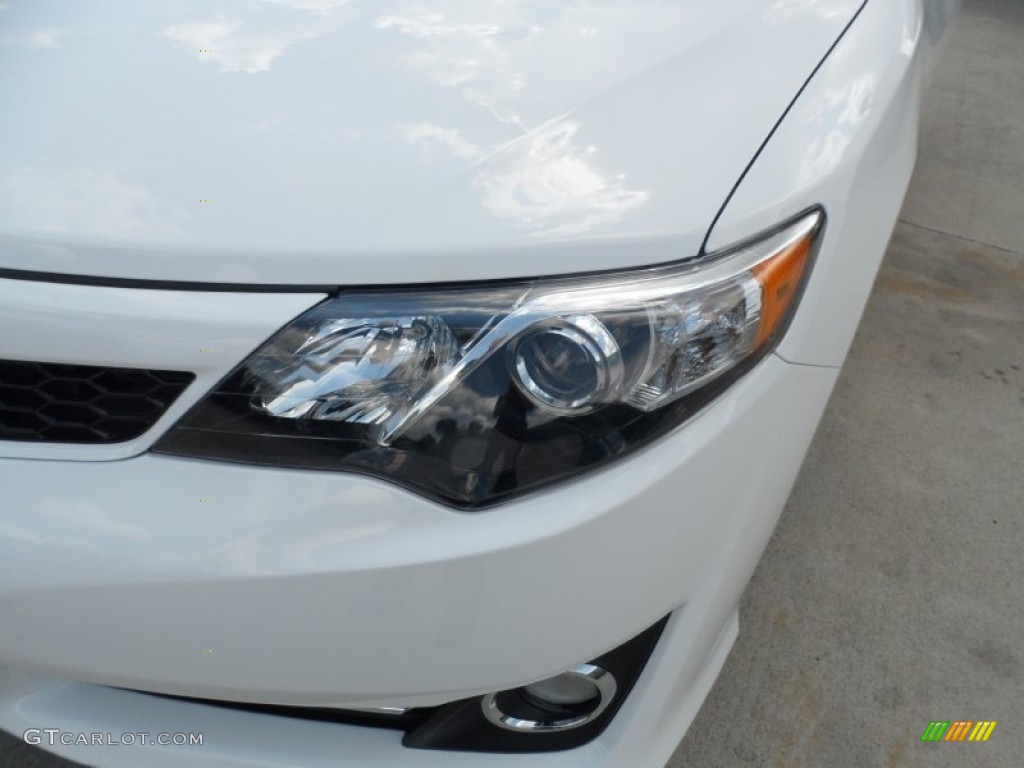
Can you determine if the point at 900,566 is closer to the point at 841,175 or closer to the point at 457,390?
the point at 841,175

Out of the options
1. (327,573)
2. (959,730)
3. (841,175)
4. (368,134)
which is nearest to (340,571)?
(327,573)

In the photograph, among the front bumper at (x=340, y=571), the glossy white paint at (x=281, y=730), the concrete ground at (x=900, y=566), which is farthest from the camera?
the concrete ground at (x=900, y=566)

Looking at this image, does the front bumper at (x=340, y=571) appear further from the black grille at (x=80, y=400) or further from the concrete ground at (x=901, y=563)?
the concrete ground at (x=901, y=563)

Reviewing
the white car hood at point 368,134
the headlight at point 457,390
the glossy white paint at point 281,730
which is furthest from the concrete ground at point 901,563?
the white car hood at point 368,134

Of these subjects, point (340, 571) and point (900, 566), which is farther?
point (900, 566)

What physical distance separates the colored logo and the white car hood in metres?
1.26

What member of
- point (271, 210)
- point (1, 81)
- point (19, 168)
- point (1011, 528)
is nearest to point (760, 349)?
point (271, 210)

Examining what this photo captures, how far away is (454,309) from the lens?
42.3 inches

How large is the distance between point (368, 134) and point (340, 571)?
1.79 feet

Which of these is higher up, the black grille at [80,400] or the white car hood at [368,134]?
the white car hood at [368,134]

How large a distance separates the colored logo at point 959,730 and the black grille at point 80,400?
1.57 meters

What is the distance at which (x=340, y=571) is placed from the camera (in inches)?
39.9

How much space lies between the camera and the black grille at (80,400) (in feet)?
3.54

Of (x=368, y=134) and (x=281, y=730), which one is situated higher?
(x=368, y=134)
